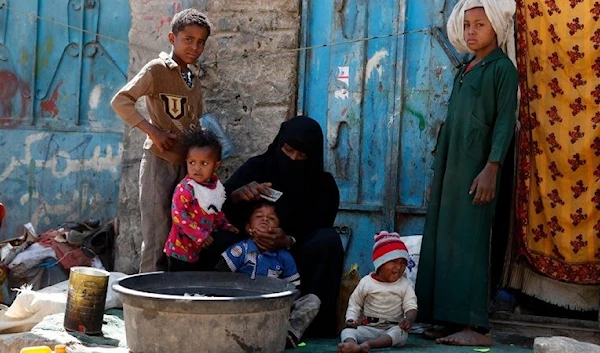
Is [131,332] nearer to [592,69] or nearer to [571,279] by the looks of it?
[571,279]

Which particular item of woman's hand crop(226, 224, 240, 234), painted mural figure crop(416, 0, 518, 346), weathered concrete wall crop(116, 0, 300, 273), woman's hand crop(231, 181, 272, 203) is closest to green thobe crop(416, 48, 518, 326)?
painted mural figure crop(416, 0, 518, 346)

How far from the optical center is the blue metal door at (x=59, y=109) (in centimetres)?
686

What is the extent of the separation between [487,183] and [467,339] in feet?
2.58

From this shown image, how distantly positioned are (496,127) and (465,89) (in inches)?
Answer: 11.4

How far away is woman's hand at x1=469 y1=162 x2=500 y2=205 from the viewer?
15.2 ft

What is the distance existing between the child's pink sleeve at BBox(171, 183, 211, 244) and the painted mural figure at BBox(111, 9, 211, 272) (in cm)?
29

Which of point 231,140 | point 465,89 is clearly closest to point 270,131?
point 231,140

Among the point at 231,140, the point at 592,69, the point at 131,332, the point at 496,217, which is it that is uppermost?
the point at 592,69

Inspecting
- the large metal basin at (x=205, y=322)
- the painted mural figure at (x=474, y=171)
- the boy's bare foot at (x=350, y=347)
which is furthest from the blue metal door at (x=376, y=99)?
the large metal basin at (x=205, y=322)

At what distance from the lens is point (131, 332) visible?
4.14 meters

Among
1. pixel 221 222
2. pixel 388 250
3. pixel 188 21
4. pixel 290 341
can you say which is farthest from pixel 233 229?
pixel 188 21

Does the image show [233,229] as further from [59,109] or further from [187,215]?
[59,109]

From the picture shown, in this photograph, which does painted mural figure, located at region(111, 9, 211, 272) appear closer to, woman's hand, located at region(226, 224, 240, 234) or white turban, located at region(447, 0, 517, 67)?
woman's hand, located at region(226, 224, 240, 234)

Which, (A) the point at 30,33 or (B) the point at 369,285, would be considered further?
(A) the point at 30,33
